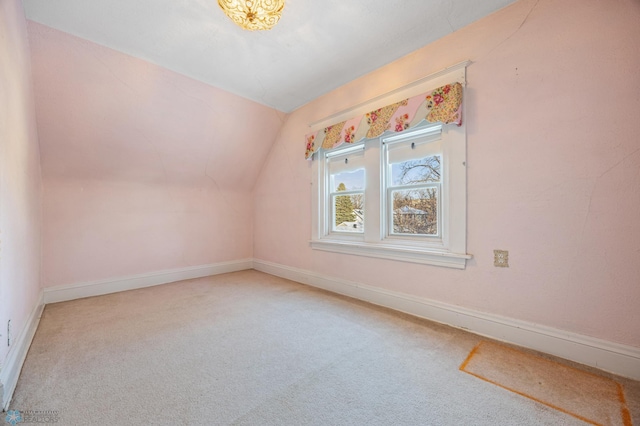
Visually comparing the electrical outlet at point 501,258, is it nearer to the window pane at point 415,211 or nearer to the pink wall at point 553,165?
the pink wall at point 553,165

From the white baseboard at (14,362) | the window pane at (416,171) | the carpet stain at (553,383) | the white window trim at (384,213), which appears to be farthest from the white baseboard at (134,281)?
the carpet stain at (553,383)

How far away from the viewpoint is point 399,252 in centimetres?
251

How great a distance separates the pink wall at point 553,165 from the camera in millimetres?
1531

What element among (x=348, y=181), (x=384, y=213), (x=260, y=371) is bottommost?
(x=260, y=371)

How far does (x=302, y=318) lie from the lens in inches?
93.1

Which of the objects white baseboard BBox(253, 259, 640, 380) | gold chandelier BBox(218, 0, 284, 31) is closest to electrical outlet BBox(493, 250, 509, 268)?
white baseboard BBox(253, 259, 640, 380)

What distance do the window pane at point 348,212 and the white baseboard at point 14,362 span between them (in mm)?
2759

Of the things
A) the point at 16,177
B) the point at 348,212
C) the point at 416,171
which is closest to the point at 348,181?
the point at 348,212

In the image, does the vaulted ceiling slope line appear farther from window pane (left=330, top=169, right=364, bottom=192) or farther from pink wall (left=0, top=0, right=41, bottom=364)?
window pane (left=330, top=169, right=364, bottom=192)

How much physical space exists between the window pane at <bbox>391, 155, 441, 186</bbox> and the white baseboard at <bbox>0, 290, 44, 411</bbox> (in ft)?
9.83

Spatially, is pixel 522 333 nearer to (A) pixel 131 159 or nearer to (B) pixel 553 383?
(B) pixel 553 383

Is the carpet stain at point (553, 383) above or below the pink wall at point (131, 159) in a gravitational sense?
below

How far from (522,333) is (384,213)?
4.76 ft

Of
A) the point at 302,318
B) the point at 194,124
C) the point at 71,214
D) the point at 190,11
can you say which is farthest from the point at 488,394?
the point at 71,214
